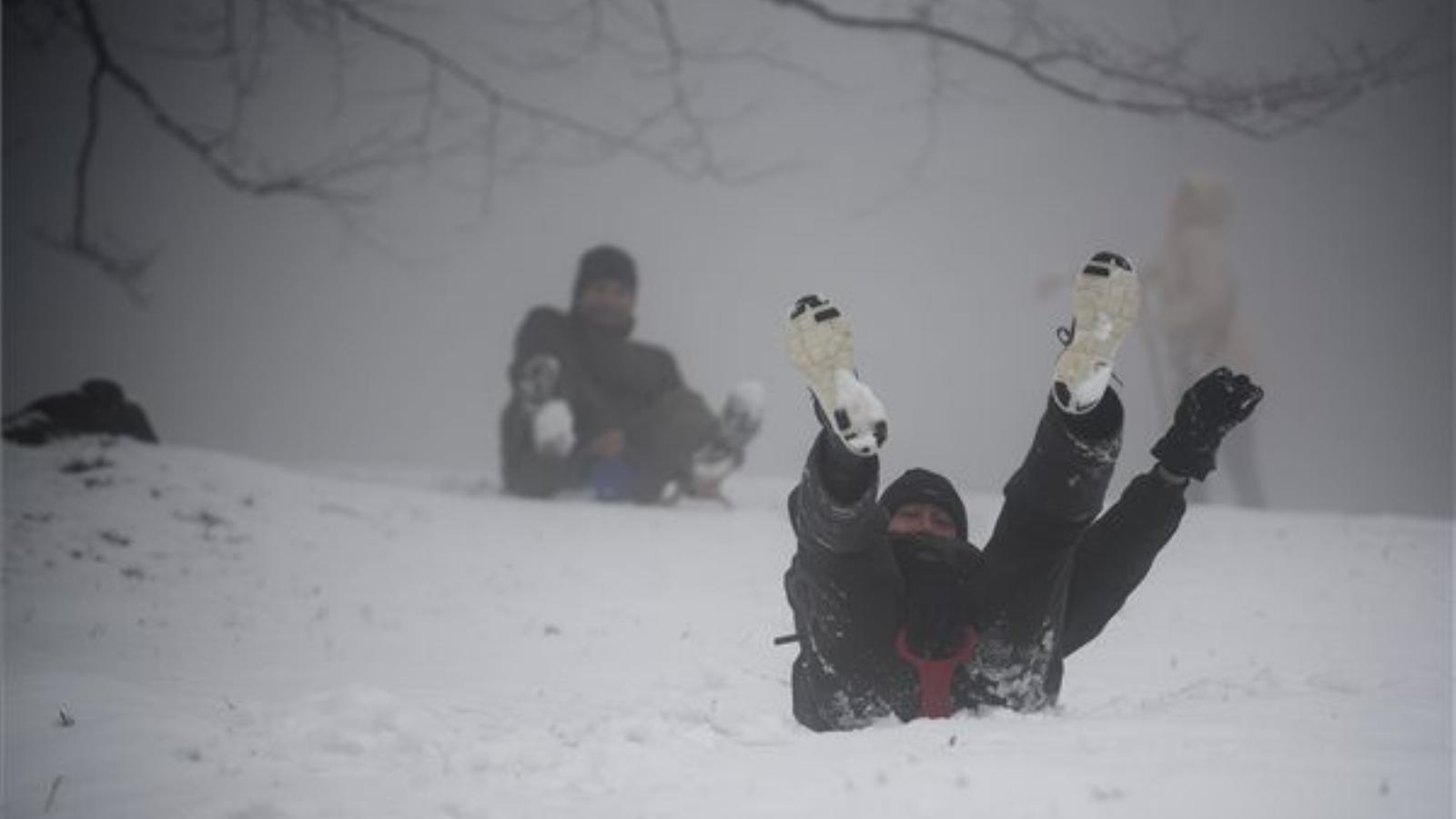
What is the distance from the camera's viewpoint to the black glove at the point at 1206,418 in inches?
103

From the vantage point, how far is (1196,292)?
14.4 m

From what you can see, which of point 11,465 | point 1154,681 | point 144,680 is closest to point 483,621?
point 144,680

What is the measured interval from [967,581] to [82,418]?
346 inches

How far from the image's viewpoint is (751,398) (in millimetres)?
9391

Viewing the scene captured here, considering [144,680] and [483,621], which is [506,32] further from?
[144,680]

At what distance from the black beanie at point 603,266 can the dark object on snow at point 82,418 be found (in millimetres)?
4291

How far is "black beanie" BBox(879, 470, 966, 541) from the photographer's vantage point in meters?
3.22

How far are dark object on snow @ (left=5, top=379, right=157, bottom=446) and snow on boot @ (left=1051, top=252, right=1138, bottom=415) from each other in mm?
8431

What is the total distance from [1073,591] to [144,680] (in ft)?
11.8

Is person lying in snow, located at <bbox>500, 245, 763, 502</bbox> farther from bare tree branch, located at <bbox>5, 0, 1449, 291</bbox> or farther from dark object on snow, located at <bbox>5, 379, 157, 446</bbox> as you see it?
bare tree branch, located at <bbox>5, 0, 1449, 291</bbox>

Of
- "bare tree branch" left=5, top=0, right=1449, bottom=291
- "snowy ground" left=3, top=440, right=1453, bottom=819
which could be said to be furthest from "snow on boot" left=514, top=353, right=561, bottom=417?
"bare tree branch" left=5, top=0, right=1449, bottom=291

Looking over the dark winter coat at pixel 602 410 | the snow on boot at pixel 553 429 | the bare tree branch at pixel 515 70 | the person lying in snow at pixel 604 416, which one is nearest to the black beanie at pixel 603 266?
the person lying in snow at pixel 604 416

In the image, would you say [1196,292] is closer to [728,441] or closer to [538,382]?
[728,441]

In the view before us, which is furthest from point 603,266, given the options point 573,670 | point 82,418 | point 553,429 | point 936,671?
point 936,671
